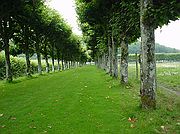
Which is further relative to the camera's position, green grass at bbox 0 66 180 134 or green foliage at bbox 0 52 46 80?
green foliage at bbox 0 52 46 80

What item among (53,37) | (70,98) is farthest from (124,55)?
(53,37)

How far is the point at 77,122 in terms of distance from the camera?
14.7 meters

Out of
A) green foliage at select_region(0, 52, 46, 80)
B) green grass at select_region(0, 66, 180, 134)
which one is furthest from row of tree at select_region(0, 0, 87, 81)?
green grass at select_region(0, 66, 180, 134)

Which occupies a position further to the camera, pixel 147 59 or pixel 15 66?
pixel 15 66

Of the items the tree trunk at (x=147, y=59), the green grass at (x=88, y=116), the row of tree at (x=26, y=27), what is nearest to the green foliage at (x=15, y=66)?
the row of tree at (x=26, y=27)

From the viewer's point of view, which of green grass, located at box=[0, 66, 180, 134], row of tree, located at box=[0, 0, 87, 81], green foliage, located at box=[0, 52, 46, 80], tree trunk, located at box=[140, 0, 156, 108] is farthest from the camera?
green foliage, located at box=[0, 52, 46, 80]


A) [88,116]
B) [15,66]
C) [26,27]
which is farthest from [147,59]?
[15,66]

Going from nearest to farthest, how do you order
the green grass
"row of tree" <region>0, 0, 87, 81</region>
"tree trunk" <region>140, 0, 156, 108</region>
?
the green grass, "tree trunk" <region>140, 0, 156, 108</region>, "row of tree" <region>0, 0, 87, 81</region>

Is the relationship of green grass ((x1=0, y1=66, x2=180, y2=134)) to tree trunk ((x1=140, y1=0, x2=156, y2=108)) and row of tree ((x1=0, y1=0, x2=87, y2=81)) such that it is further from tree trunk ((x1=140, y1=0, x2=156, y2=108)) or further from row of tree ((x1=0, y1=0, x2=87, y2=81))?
row of tree ((x1=0, y1=0, x2=87, y2=81))

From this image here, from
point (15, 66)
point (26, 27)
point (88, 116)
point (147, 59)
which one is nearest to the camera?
point (88, 116)

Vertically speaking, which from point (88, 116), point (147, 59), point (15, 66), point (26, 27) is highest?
point (26, 27)

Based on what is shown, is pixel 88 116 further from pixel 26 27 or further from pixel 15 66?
pixel 15 66

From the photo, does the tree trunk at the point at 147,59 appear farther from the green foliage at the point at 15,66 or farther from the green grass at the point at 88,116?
the green foliage at the point at 15,66

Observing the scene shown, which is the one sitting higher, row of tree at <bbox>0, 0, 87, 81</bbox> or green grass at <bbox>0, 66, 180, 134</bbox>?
row of tree at <bbox>0, 0, 87, 81</bbox>
